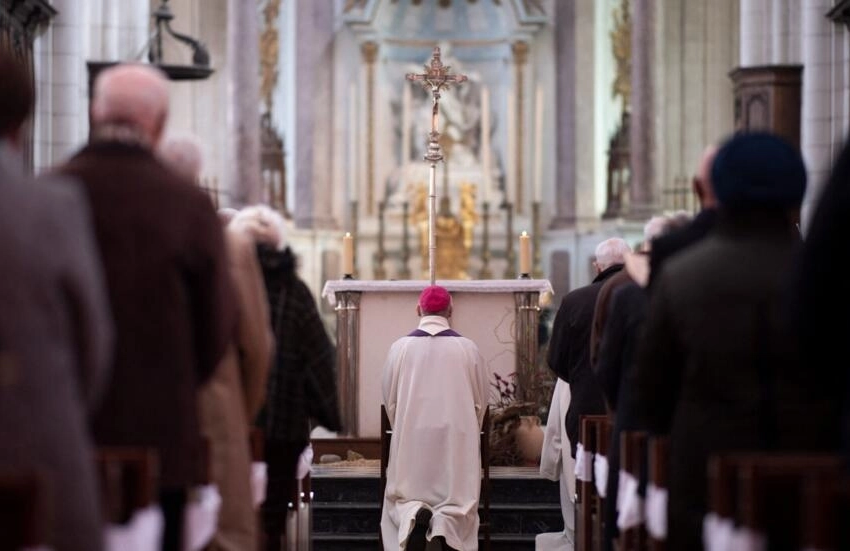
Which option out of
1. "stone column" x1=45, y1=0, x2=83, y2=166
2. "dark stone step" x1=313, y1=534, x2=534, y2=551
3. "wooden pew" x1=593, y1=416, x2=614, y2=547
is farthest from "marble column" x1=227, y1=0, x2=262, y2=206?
"wooden pew" x1=593, y1=416, x2=614, y2=547

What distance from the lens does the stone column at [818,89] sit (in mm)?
15992

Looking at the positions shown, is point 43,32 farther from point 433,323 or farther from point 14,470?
point 14,470

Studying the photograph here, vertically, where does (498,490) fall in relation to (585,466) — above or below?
below

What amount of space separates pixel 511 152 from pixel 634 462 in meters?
17.7

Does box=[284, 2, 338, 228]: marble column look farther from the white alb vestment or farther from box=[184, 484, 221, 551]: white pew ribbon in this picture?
box=[184, 484, 221, 551]: white pew ribbon

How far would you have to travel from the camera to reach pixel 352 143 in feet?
78.8

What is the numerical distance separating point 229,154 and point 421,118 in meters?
4.26

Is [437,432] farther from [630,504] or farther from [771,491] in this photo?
[771,491]

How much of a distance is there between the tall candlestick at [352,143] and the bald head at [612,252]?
14653mm

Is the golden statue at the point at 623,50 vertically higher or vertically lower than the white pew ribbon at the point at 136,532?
higher

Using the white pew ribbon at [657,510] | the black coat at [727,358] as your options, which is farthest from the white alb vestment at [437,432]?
the black coat at [727,358]

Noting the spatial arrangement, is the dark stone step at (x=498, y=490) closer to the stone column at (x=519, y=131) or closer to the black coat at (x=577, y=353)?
the black coat at (x=577, y=353)

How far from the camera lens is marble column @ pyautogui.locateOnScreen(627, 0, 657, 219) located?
21.6m

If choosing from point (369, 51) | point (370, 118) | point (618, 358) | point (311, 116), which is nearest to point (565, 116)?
point (370, 118)
